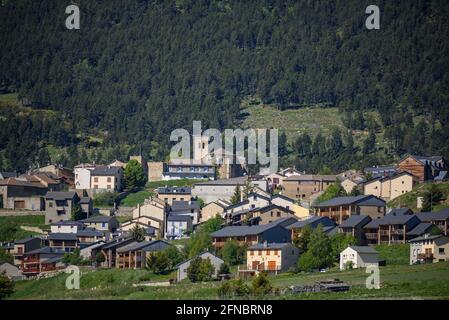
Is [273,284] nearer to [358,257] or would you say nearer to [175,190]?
[358,257]

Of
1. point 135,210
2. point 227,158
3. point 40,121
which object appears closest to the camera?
point 135,210

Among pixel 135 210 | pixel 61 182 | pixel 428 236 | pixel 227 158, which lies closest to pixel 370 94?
pixel 227 158

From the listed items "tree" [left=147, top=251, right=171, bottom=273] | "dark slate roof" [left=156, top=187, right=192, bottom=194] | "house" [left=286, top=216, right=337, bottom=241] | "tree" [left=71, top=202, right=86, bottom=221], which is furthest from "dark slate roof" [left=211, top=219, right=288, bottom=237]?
"dark slate roof" [left=156, top=187, right=192, bottom=194]

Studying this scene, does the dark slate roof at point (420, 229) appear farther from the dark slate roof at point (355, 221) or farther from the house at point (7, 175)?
the house at point (7, 175)

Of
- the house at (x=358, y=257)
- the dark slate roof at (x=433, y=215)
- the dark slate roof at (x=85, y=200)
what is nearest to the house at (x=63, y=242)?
the dark slate roof at (x=85, y=200)

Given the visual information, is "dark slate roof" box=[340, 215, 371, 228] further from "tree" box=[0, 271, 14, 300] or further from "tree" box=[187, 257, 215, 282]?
"tree" box=[0, 271, 14, 300]

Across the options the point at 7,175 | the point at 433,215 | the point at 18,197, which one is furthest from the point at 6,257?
the point at 433,215
